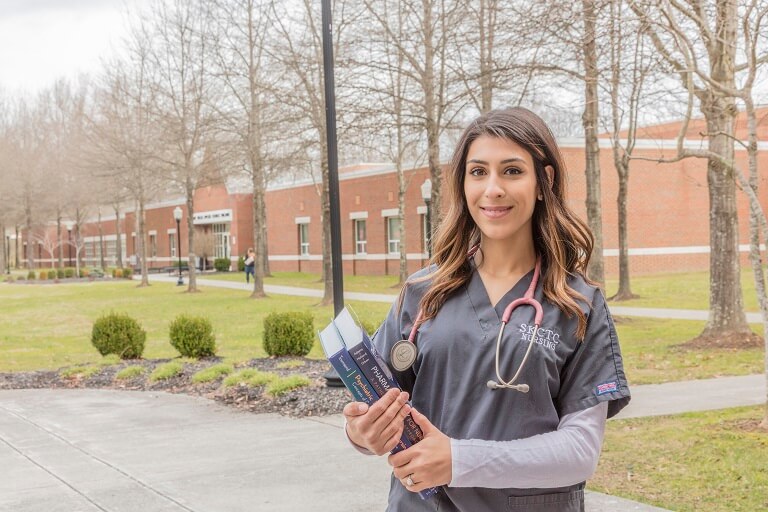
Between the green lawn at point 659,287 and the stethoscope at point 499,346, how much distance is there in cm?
2148

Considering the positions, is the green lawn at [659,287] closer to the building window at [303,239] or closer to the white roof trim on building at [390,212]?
the white roof trim on building at [390,212]

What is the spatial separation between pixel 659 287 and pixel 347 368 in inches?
1148

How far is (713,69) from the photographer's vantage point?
13.0 metres

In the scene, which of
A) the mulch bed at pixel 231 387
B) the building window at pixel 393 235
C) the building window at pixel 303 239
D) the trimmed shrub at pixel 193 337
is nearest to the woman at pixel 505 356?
the mulch bed at pixel 231 387

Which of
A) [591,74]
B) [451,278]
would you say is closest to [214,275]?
[591,74]

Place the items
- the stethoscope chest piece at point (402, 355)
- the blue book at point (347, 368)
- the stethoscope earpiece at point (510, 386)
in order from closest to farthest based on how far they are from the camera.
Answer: the blue book at point (347, 368) → the stethoscope earpiece at point (510, 386) → the stethoscope chest piece at point (402, 355)

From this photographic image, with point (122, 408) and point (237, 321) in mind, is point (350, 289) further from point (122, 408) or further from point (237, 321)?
point (122, 408)

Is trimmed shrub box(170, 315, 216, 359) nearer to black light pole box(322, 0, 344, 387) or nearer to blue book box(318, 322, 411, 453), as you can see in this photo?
black light pole box(322, 0, 344, 387)

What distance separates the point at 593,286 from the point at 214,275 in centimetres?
5343

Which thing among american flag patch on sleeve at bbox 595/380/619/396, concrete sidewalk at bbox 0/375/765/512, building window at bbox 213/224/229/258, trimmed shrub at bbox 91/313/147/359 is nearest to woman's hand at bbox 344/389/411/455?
american flag patch on sleeve at bbox 595/380/619/396

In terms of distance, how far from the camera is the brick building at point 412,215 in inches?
1428

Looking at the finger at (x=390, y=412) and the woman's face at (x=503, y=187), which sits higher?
the woman's face at (x=503, y=187)

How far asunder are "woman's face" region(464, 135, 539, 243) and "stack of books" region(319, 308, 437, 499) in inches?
16.9

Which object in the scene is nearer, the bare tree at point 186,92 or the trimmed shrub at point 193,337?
the trimmed shrub at point 193,337
